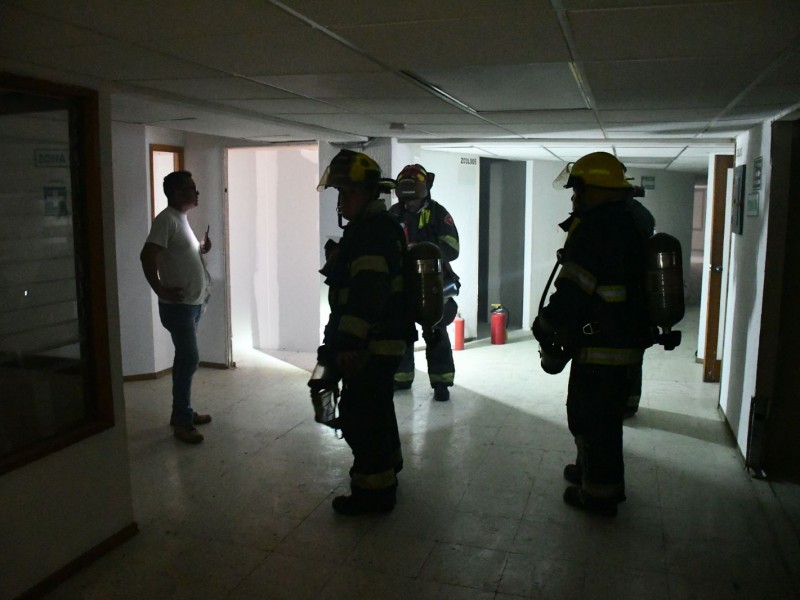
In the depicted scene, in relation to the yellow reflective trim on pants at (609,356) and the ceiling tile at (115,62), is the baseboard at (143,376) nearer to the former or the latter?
the ceiling tile at (115,62)

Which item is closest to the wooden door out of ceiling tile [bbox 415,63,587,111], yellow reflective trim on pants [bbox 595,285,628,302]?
ceiling tile [bbox 415,63,587,111]

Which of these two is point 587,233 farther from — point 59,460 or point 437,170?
point 437,170

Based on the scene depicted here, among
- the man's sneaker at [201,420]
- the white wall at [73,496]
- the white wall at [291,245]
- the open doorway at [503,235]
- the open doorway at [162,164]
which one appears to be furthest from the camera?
the open doorway at [503,235]

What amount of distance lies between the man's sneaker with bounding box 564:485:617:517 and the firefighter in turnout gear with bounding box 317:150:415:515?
0.85 metres

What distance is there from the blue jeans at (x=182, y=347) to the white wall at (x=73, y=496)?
115cm

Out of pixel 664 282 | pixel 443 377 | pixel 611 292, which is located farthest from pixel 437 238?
pixel 664 282

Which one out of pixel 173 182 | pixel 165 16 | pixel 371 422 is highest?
pixel 165 16

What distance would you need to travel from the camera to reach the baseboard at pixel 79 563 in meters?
2.52

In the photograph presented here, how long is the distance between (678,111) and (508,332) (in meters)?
4.41

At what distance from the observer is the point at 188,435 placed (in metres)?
4.11

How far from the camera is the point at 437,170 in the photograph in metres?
6.58

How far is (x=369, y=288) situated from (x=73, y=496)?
1402mm

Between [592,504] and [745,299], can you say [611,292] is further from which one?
[745,299]

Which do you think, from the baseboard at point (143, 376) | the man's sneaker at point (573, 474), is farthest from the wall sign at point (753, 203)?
the baseboard at point (143, 376)
